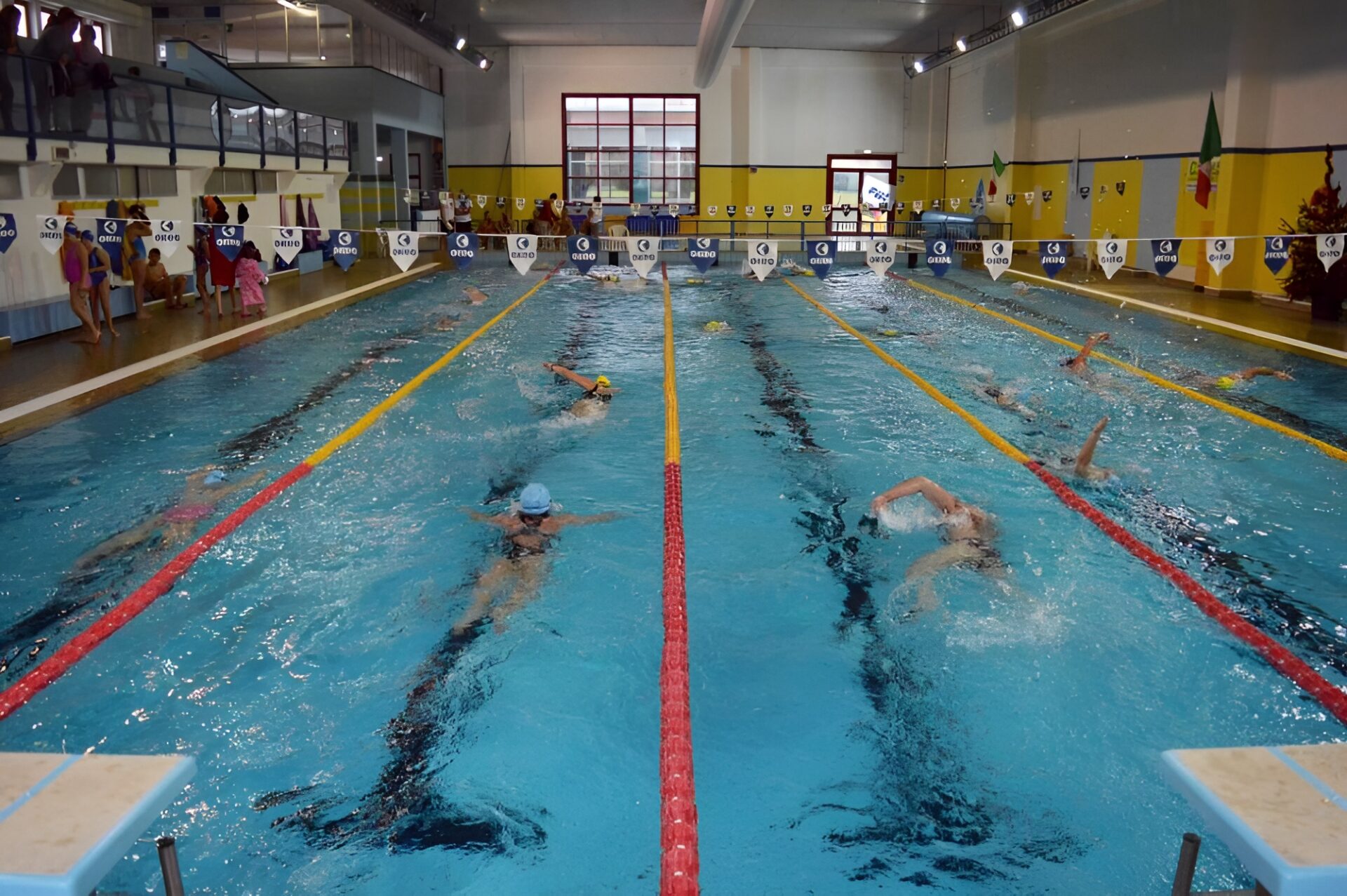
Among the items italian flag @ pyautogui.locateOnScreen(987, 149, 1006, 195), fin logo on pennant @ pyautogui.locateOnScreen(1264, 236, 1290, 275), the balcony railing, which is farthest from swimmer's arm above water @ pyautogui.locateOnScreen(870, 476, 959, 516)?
italian flag @ pyautogui.locateOnScreen(987, 149, 1006, 195)

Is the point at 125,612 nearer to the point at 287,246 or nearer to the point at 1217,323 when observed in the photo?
the point at 287,246

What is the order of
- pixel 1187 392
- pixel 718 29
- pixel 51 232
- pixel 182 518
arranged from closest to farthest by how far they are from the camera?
pixel 182 518 < pixel 1187 392 < pixel 51 232 < pixel 718 29

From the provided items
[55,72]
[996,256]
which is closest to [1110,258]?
[996,256]

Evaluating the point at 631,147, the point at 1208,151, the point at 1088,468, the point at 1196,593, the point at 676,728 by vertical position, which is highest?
the point at 631,147

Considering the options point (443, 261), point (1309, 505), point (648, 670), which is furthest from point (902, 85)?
point (648, 670)

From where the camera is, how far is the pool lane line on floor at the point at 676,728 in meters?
2.95

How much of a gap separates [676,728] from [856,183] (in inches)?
1038

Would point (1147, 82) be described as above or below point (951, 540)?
above

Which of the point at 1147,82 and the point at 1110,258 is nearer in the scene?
the point at 1110,258

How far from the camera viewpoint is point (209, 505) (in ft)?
21.0

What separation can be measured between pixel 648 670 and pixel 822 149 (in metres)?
25.0

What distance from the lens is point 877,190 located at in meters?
28.5

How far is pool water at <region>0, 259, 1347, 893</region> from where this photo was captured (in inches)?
132

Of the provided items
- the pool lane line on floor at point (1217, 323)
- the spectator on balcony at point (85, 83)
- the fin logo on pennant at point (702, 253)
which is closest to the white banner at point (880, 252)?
the fin logo on pennant at point (702, 253)
